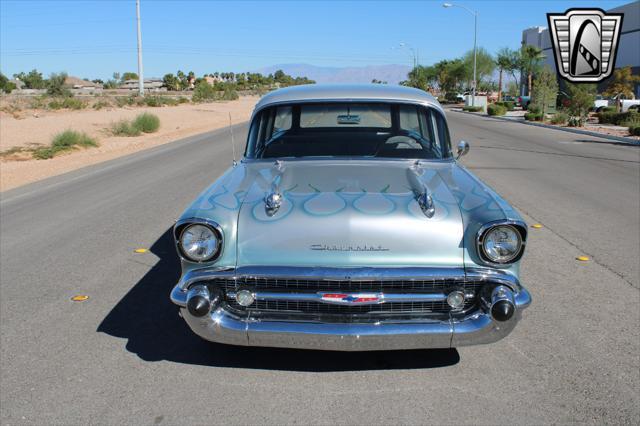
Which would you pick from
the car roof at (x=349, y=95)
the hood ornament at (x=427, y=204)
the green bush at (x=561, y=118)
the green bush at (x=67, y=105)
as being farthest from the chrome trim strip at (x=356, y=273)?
the green bush at (x=67, y=105)

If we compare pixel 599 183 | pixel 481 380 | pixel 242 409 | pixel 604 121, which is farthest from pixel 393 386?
pixel 604 121

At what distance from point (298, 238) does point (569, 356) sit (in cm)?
188

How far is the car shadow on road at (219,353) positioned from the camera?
3779 millimetres

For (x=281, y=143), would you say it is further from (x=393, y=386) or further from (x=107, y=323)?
(x=393, y=386)

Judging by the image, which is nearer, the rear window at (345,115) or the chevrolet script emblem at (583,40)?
the rear window at (345,115)

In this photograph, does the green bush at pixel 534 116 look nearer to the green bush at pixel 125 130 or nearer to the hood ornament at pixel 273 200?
the green bush at pixel 125 130

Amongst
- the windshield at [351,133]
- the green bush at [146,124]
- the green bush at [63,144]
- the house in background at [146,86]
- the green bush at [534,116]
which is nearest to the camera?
the windshield at [351,133]

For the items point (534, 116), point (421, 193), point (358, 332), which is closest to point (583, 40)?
point (534, 116)

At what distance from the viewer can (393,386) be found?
3500mm

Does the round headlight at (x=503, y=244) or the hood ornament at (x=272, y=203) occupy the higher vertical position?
the hood ornament at (x=272, y=203)

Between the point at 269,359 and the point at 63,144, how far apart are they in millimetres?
19082

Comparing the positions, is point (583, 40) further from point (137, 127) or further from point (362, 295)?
point (362, 295)

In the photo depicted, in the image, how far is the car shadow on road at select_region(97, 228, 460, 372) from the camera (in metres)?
3.78

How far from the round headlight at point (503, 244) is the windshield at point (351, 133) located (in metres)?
1.41
